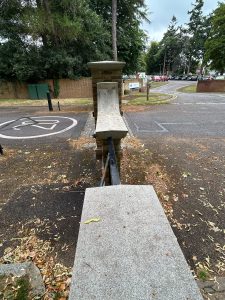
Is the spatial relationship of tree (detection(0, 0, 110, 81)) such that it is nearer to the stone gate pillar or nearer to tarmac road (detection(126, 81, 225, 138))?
tarmac road (detection(126, 81, 225, 138))

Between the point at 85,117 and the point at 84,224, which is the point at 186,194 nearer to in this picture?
the point at 84,224

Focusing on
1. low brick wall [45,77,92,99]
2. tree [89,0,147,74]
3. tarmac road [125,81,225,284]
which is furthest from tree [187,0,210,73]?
tarmac road [125,81,225,284]

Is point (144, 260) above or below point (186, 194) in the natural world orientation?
above

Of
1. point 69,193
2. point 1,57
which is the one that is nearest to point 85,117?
point 69,193

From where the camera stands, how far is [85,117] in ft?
31.9

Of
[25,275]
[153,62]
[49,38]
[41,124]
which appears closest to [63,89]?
[49,38]

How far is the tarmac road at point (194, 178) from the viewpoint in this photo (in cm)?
250

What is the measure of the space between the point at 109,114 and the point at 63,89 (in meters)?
17.3

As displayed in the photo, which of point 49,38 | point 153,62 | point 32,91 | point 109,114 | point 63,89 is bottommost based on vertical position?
point 32,91

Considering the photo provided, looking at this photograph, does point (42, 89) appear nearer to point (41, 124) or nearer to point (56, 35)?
point (56, 35)

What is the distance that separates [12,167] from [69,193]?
1.95m

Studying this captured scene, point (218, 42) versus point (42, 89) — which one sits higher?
point (218, 42)

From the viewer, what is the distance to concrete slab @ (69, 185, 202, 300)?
0.82 m

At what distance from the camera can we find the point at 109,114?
10.7 feet
